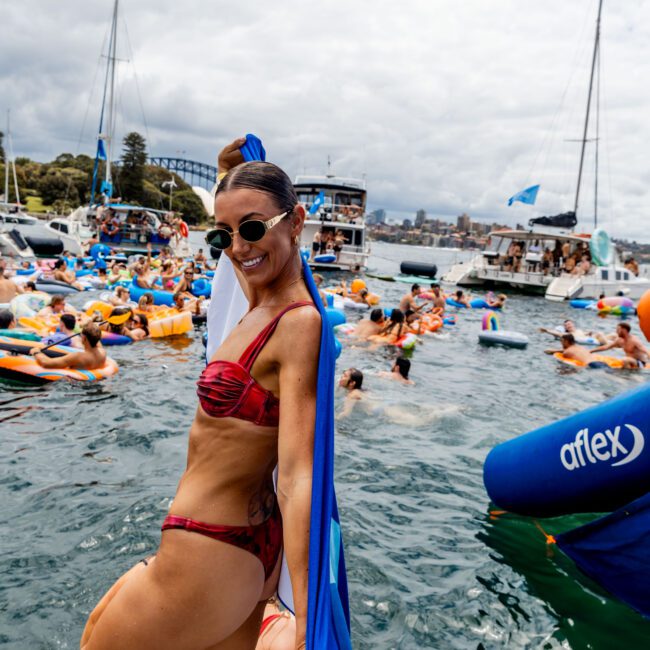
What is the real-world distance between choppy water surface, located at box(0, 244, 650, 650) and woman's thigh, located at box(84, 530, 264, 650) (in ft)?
6.53

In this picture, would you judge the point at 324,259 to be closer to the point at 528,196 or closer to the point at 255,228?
the point at 528,196

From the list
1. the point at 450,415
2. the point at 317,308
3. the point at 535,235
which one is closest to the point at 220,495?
the point at 317,308

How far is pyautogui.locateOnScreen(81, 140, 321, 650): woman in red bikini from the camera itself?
1.76 metres

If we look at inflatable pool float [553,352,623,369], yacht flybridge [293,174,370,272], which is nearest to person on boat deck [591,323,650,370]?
inflatable pool float [553,352,623,369]

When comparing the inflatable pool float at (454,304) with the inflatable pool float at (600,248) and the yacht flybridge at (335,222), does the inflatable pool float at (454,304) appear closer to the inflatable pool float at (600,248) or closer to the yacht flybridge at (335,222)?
the yacht flybridge at (335,222)

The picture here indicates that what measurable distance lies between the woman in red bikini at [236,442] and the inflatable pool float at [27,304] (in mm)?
11871

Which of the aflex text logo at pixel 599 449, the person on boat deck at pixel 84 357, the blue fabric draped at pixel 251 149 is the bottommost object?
the person on boat deck at pixel 84 357

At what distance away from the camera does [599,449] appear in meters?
3.92

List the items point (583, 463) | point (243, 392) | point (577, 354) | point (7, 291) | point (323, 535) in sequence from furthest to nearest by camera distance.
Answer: point (7, 291) < point (577, 354) < point (583, 463) < point (243, 392) < point (323, 535)

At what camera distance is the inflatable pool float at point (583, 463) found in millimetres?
3754

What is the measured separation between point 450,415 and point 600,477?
15.0 ft

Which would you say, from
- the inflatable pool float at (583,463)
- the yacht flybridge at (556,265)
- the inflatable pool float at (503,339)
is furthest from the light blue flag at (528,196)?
the inflatable pool float at (583,463)

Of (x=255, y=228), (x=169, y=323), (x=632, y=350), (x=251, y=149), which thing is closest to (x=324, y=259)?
(x=169, y=323)

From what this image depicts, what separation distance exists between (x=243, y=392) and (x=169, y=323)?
11.8m
